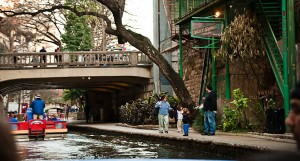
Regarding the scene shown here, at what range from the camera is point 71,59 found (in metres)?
30.5

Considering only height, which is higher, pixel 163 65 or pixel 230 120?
pixel 163 65

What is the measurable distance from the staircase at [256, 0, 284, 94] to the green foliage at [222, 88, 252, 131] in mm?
1465

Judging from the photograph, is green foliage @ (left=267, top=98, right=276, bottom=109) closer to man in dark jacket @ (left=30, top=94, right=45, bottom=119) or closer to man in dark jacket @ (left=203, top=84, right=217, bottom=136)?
man in dark jacket @ (left=203, top=84, right=217, bottom=136)

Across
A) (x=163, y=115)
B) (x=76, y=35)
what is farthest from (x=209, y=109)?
(x=76, y=35)

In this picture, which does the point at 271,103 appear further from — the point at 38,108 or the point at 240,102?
the point at 38,108

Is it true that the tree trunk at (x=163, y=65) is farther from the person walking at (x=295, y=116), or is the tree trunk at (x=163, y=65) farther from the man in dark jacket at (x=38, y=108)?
the person walking at (x=295, y=116)

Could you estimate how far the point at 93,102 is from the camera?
45.6m

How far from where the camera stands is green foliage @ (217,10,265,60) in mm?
14516

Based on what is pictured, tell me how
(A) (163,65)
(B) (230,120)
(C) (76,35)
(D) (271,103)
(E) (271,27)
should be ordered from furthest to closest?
(C) (76,35)
(A) (163,65)
(B) (230,120)
(E) (271,27)
(D) (271,103)

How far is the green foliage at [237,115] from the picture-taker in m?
14.9

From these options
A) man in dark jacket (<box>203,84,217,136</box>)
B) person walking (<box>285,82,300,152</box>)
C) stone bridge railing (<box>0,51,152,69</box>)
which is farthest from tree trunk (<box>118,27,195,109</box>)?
person walking (<box>285,82,300,152</box>)

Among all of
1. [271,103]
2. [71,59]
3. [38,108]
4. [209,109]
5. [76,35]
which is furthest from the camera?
[76,35]

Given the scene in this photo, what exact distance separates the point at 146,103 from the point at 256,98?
9.97 m

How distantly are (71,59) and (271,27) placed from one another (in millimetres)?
17513
